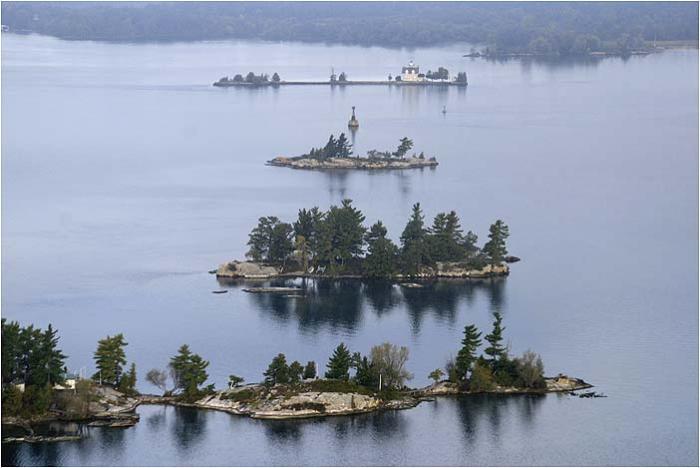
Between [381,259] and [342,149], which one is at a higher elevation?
[342,149]

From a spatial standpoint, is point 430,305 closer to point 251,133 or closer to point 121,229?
point 121,229

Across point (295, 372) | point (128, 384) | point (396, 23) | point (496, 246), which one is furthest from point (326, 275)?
point (396, 23)

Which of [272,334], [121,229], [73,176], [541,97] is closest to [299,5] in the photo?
[541,97]

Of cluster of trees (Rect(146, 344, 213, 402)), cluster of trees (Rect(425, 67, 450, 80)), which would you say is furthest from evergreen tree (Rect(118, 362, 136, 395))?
cluster of trees (Rect(425, 67, 450, 80))

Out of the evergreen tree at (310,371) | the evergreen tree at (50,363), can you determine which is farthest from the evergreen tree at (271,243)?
the evergreen tree at (50,363)

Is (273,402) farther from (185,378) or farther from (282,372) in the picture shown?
(185,378)

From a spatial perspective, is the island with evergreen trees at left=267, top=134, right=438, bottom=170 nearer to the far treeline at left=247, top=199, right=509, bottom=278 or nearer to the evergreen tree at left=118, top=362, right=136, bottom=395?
the far treeline at left=247, top=199, right=509, bottom=278

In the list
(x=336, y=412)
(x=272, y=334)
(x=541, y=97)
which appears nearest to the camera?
(x=336, y=412)
